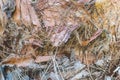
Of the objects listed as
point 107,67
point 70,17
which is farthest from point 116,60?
point 70,17

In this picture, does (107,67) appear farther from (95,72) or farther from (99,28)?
(99,28)

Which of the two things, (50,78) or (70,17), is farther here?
(70,17)

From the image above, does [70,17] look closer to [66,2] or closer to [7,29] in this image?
[66,2]

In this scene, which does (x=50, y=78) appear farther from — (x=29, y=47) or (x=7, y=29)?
(x=7, y=29)

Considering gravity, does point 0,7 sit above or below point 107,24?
above

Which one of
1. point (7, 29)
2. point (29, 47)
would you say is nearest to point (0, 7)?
point (7, 29)

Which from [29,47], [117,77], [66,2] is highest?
[66,2]

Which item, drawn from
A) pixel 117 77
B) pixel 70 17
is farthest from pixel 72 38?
pixel 117 77

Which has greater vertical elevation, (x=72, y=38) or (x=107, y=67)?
(x=72, y=38)
